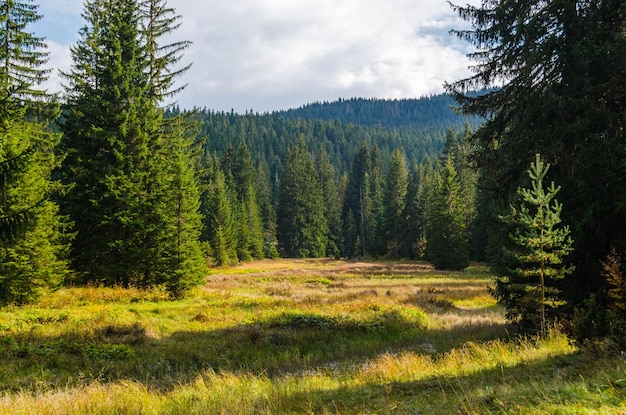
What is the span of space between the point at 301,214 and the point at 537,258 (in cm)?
6862

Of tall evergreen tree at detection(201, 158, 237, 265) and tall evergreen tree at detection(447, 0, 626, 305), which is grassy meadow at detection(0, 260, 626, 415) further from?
tall evergreen tree at detection(201, 158, 237, 265)

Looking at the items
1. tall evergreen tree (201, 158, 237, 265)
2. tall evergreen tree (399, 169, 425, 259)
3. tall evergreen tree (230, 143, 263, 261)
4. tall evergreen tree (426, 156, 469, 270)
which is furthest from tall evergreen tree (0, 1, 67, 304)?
tall evergreen tree (399, 169, 425, 259)

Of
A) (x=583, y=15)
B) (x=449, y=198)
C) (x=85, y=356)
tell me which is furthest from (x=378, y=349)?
(x=449, y=198)

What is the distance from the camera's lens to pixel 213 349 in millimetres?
11047

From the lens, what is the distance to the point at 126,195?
2041cm

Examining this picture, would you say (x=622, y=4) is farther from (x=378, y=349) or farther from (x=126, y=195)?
(x=126, y=195)

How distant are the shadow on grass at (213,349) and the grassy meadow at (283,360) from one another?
5 cm

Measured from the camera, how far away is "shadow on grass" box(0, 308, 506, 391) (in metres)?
8.60

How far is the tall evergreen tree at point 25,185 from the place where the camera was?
14.3 metres

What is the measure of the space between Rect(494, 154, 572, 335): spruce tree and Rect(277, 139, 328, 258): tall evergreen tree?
213 ft

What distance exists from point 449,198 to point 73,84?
38.7 metres

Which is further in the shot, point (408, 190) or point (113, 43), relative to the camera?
point (408, 190)

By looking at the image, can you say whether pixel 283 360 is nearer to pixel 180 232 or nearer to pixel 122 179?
pixel 180 232

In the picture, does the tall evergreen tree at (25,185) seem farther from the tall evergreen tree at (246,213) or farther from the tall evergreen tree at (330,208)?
the tall evergreen tree at (330,208)
